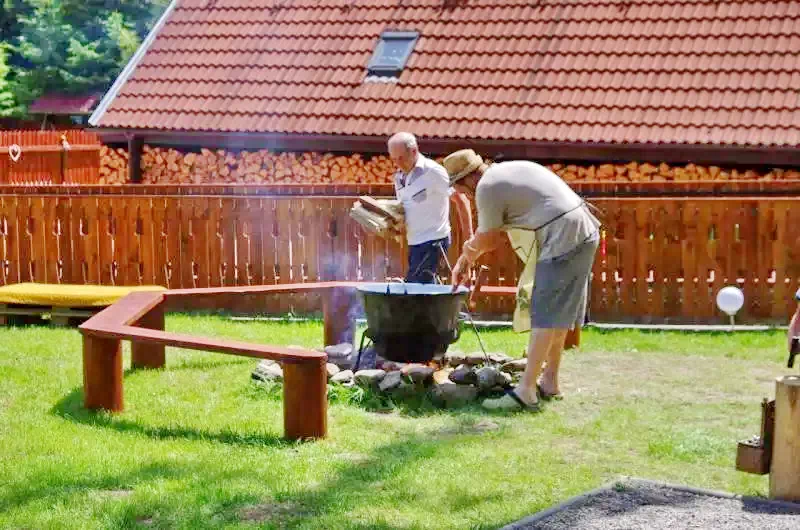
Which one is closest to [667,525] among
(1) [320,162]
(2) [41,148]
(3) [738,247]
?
(3) [738,247]

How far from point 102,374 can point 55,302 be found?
15.8 feet

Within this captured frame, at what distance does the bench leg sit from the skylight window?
441 inches

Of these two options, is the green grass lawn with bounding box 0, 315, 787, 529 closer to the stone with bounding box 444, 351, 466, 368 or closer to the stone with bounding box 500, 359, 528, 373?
the stone with bounding box 500, 359, 528, 373

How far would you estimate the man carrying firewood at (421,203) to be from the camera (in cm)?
962

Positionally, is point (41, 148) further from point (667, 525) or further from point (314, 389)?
point (667, 525)

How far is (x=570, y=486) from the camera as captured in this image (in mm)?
6469

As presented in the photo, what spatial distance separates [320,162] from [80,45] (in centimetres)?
2364

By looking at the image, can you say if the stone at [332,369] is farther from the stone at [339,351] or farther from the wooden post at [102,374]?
the wooden post at [102,374]

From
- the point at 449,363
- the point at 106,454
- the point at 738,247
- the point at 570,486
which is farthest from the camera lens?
the point at 738,247

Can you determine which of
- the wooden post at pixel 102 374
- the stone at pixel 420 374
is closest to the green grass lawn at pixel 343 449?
the wooden post at pixel 102 374

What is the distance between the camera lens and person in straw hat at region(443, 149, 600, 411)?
325 inches

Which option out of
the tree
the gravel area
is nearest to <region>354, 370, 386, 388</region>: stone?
the gravel area

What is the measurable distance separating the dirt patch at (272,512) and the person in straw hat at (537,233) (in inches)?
106

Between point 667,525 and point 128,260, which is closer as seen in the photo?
point 667,525
